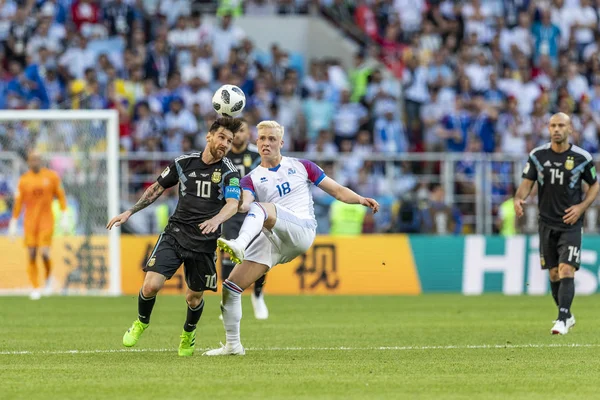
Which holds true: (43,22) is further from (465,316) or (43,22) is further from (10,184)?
(465,316)

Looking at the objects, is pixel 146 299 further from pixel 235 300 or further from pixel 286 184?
pixel 286 184

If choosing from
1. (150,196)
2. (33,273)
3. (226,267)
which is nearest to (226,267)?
(226,267)

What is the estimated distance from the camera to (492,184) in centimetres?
2523

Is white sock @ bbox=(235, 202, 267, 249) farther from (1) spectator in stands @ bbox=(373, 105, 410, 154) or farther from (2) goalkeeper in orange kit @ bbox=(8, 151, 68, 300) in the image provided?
(1) spectator in stands @ bbox=(373, 105, 410, 154)

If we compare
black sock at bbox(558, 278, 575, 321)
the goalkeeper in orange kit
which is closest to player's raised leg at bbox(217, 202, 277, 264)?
black sock at bbox(558, 278, 575, 321)

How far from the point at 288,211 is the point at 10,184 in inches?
523

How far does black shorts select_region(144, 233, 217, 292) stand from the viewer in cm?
1137

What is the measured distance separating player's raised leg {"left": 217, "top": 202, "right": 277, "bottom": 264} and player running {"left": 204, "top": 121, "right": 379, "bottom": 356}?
0.01 metres

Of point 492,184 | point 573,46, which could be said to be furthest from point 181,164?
point 573,46

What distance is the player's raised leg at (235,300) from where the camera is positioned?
37.8ft

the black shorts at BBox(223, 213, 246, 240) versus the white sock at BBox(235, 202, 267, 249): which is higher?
the white sock at BBox(235, 202, 267, 249)

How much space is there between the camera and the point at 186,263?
11586 mm

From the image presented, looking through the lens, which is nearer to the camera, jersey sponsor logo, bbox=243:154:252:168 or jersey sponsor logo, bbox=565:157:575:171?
jersey sponsor logo, bbox=565:157:575:171

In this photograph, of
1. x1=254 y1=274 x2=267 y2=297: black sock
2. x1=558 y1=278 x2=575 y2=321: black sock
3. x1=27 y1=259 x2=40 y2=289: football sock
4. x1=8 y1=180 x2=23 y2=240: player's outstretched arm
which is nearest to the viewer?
x1=558 y1=278 x2=575 y2=321: black sock
